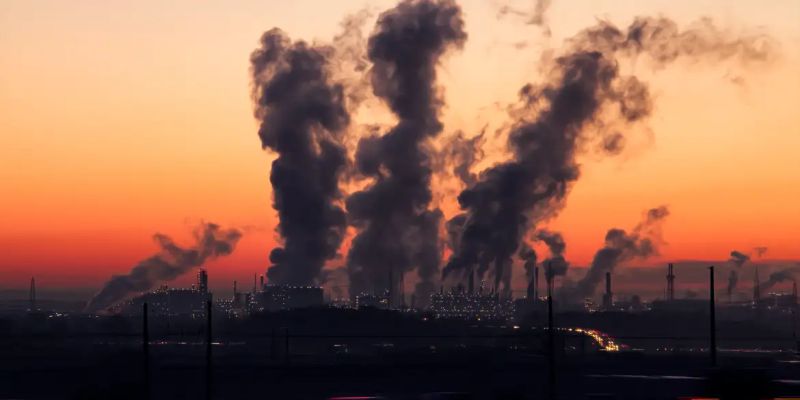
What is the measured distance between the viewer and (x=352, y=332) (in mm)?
199125

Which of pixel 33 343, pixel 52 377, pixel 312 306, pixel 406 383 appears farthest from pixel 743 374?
pixel 312 306

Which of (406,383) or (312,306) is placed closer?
(406,383)

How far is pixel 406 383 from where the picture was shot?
2303 inches

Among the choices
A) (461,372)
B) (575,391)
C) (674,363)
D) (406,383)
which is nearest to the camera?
(575,391)

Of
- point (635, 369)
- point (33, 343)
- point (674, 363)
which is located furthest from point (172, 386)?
point (33, 343)

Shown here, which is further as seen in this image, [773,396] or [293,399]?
[293,399]

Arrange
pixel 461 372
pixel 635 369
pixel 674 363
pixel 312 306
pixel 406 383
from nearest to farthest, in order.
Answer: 1. pixel 406 383
2. pixel 461 372
3. pixel 635 369
4. pixel 674 363
5. pixel 312 306

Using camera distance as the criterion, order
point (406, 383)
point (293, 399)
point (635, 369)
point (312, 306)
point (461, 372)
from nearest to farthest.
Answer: point (293, 399)
point (406, 383)
point (461, 372)
point (635, 369)
point (312, 306)

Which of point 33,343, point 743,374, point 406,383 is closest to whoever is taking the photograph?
point 743,374

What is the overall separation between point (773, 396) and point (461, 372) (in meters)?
38.9

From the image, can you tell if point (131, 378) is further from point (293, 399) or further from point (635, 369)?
point (635, 369)

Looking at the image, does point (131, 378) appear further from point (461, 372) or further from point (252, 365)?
point (461, 372)

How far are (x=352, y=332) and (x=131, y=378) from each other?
141 meters

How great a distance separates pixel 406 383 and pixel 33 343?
60.8 m
